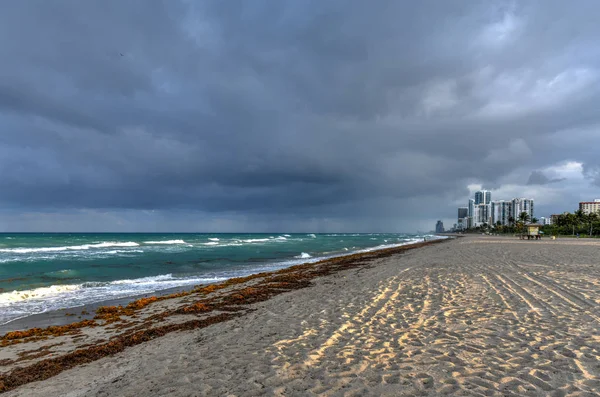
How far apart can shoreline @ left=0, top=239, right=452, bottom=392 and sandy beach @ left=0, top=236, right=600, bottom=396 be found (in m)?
0.09

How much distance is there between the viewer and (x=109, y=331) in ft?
32.1

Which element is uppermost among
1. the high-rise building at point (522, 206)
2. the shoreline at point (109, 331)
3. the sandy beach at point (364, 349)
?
the high-rise building at point (522, 206)

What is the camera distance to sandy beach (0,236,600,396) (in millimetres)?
4656

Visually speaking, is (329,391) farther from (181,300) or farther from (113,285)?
(113,285)

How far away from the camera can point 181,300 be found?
13875 mm

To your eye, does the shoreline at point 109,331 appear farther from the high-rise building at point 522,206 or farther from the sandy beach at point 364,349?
the high-rise building at point 522,206

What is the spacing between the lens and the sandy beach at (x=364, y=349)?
15.3 ft

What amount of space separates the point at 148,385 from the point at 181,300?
8973mm

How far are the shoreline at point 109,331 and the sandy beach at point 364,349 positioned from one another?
9cm

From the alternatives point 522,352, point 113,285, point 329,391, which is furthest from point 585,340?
point 113,285

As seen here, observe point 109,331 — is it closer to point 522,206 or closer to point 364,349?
point 364,349

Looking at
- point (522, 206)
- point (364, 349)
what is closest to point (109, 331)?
point (364, 349)

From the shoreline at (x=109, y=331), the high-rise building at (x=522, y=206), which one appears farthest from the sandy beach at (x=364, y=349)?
the high-rise building at (x=522, y=206)

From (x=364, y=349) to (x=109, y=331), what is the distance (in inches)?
319
